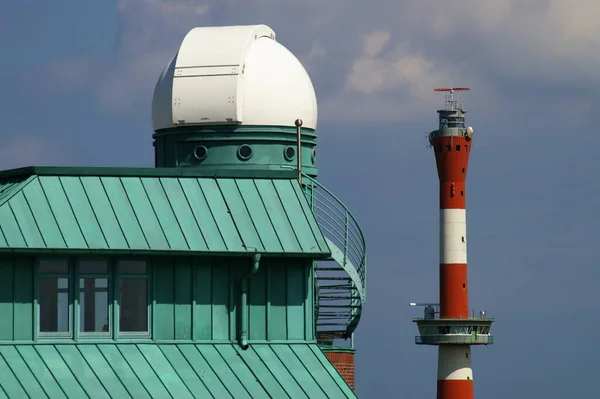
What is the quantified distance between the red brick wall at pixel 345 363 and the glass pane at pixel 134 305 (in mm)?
11266

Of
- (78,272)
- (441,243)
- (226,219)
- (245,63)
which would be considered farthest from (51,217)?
(441,243)

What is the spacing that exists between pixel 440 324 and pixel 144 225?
242ft

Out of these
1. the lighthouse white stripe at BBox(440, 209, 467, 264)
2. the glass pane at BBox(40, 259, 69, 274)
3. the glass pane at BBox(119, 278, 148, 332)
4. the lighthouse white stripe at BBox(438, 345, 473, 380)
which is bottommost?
the glass pane at BBox(119, 278, 148, 332)

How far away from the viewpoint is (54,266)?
30.9m

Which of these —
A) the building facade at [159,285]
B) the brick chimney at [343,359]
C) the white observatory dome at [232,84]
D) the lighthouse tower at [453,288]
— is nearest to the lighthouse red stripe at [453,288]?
the lighthouse tower at [453,288]

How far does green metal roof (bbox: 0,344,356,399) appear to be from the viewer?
29859 mm

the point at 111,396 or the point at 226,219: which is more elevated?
the point at 226,219

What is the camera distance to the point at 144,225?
31.3 metres

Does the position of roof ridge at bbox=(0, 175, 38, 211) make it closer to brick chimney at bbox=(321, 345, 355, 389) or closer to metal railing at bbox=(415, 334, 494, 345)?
brick chimney at bbox=(321, 345, 355, 389)

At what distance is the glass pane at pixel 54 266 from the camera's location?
1214 inches

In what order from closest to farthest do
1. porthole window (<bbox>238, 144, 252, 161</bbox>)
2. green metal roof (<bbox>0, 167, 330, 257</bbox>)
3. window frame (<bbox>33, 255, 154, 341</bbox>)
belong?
1. green metal roof (<bbox>0, 167, 330, 257</bbox>)
2. window frame (<bbox>33, 255, 154, 341</bbox>)
3. porthole window (<bbox>238, 144, 252, 161</bbox>)

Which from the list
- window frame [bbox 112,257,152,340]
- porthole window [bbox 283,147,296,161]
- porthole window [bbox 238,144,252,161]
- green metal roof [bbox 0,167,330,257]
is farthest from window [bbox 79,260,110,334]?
porthole window [bbox 283,147,296,161]

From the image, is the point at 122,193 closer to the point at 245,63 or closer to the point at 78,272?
the point at 78,272

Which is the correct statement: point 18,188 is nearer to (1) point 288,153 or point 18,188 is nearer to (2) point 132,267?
(2) point 132,267
